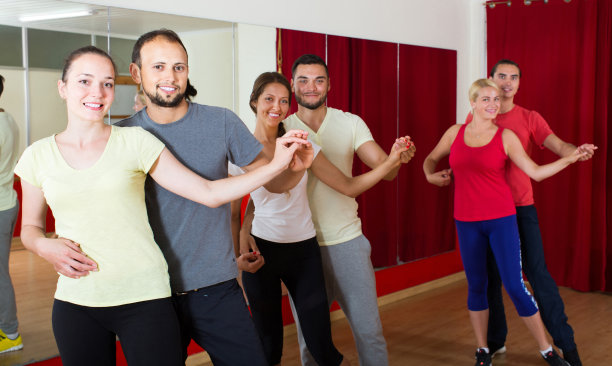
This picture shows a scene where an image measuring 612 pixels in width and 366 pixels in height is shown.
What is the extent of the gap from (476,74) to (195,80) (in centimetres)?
→ 297

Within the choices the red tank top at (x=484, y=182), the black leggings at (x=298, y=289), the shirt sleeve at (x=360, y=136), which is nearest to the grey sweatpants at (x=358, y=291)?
the black leggings at (x=298, y=289)

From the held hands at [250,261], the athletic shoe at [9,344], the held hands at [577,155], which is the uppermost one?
the held hands at [577,155]

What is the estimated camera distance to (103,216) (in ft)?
5.51

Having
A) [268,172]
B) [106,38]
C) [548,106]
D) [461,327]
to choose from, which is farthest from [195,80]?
[548,106]

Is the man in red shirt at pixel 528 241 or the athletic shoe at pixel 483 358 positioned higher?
the man in red shirt at pixel 528 241

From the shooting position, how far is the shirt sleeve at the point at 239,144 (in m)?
1.94

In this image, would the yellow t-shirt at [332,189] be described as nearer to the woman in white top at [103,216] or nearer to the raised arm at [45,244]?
the woman in white top at [103,216]

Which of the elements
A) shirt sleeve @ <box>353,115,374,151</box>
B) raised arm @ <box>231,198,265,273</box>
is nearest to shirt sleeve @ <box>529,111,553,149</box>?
shirt sleeve @ <box>353,115,374,151</box>

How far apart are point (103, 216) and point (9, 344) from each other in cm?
157

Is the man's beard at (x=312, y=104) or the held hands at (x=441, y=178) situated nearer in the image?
the man's beard at (x=312, y=104)

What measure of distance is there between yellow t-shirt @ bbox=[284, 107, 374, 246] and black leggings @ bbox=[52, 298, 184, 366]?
108 cm

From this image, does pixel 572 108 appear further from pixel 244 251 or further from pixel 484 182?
pixel 244 251

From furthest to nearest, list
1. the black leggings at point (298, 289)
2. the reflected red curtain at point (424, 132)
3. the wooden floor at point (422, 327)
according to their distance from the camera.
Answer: the reflected red curtain at point (424, 132)
the wooden floor at point (422, 327)
the black leggings at point (298, 289)

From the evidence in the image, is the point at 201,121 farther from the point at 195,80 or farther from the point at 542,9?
the point at 542,9
